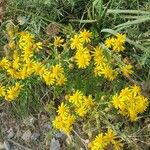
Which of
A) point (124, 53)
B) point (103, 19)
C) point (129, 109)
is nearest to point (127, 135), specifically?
point (129, 109)

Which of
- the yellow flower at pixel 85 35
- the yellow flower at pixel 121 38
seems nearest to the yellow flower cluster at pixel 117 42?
the yellow flower at pixel 121 38

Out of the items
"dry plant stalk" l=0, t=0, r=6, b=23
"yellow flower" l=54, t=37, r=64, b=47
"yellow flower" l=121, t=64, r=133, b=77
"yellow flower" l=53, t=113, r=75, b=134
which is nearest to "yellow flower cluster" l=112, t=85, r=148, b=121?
"yellow flower" l=121, t=64, r=133, b=77

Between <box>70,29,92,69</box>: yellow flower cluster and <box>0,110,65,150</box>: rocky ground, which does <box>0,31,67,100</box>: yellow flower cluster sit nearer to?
<box>70,29,92,69</box>: yellow flower cluster

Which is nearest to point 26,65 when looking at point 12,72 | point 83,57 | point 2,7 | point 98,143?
point 12,72

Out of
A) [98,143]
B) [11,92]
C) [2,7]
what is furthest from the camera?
[2,7]

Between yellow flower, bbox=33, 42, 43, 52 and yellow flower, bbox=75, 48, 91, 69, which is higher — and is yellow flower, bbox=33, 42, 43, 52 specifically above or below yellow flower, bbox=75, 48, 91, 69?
above

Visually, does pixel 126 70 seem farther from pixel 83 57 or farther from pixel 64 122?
pixel 64 122

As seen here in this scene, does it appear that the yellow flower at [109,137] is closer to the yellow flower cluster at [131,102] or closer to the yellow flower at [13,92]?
the yellow flower cluster at [131,102]
